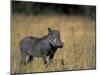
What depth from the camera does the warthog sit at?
2340 millimetres

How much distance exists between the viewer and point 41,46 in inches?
95.0

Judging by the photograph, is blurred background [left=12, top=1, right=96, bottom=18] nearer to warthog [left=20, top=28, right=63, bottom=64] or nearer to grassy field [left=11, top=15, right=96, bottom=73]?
grassy field [left=11, top=15, right=96, bottom=73]

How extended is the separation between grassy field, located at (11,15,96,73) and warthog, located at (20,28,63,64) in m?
0.04

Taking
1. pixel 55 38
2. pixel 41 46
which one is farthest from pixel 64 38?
pixel 41 46

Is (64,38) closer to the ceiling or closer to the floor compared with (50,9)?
closer to the floor

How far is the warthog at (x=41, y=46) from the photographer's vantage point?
2.34 metres

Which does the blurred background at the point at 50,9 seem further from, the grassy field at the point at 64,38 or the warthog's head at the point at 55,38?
the warthog's head at the point at 55,38

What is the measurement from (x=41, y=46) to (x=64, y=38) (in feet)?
0.96

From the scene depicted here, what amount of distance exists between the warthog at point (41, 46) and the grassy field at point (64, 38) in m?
0.04

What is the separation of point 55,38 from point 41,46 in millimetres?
192

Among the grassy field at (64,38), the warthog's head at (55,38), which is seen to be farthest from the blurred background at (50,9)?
the warthog's head at (55,38)

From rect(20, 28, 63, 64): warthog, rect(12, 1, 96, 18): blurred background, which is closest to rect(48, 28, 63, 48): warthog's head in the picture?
rect(20, 28, 63, 64): warthog

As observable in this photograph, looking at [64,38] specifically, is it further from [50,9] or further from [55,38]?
[50,9]
